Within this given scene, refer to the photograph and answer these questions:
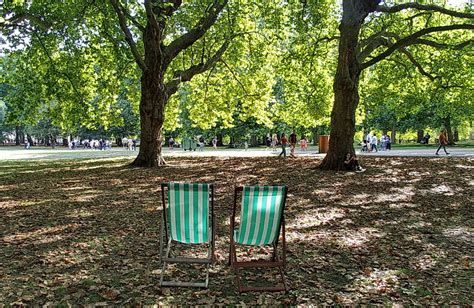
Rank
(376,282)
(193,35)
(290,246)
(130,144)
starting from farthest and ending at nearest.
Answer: (130,144), (193,35), (290,246), (376,282)

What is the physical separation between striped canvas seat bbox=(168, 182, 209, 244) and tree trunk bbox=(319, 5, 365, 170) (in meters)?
11.4

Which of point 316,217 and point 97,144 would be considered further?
point 97,144

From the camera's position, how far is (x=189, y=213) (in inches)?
203

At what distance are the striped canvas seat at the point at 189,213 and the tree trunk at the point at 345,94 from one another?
11.4 meters

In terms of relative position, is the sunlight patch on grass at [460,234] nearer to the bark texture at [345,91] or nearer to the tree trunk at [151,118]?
the bark texture at [345,91]

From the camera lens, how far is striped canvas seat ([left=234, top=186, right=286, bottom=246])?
4938mm

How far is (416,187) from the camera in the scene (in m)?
12.1

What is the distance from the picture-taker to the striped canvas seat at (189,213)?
5.05m

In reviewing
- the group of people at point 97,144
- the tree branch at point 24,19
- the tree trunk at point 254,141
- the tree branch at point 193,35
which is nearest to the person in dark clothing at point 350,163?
the tree branch at point 193,35

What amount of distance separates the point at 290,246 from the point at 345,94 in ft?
34.4

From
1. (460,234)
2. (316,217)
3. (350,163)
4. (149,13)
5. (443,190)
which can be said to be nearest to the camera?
(460,234)

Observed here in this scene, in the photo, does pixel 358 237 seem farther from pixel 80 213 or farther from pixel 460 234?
pixel 80 213

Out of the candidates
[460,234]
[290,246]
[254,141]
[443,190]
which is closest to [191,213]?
[290,246]

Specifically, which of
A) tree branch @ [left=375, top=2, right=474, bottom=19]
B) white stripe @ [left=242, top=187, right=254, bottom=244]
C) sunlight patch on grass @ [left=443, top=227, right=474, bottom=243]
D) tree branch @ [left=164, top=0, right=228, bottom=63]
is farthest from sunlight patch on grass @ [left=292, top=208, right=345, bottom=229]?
tree branch @ [left=164, top=0, right=228, bottom=63]
